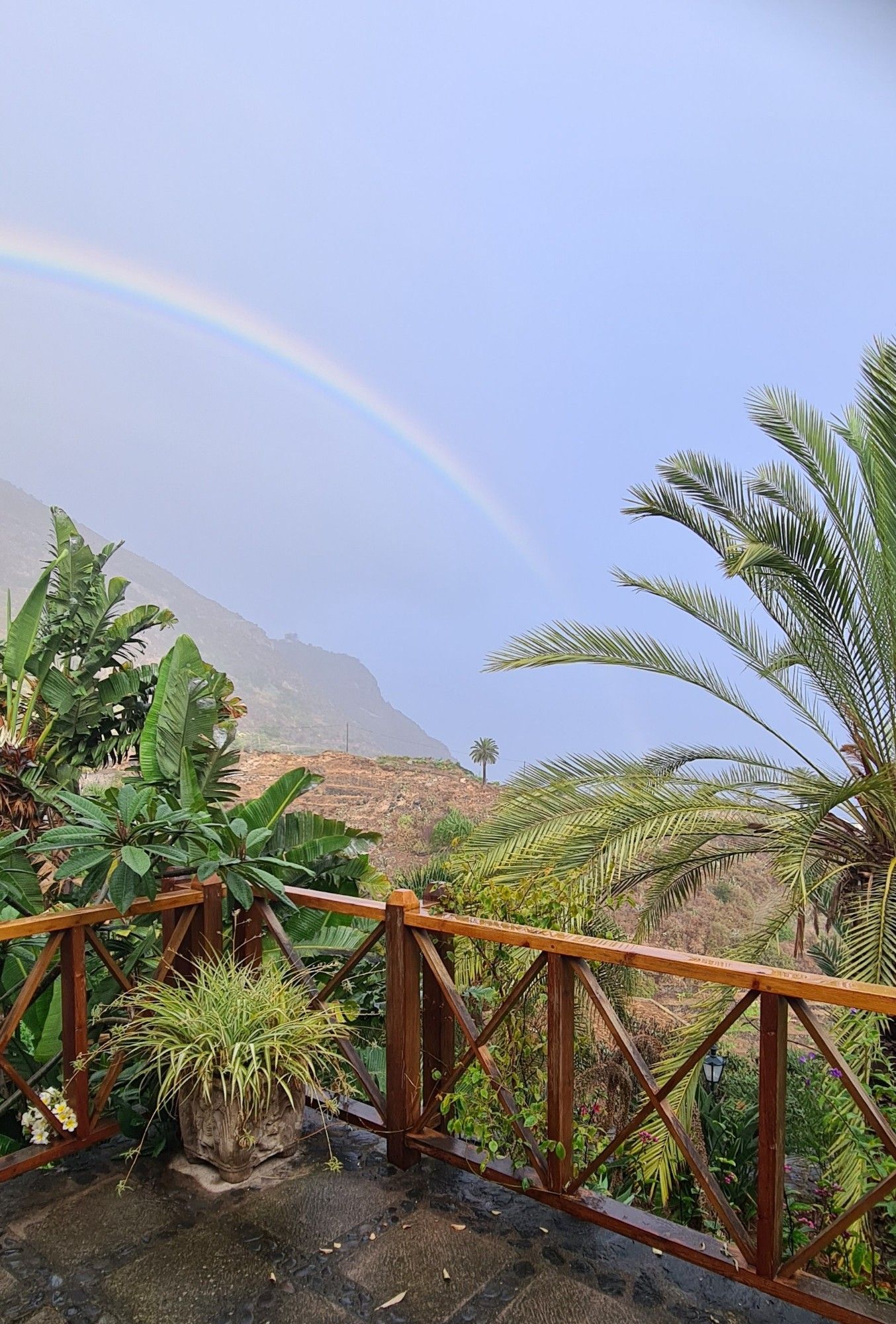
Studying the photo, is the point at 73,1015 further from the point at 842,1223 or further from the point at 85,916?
the point at 842,1223

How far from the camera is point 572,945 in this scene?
1.97 metres

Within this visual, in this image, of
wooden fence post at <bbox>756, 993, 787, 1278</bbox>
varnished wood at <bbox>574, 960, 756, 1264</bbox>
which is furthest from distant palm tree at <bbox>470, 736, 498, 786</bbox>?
wooden fence post at <bbox>756, 993, 787, 1278</bbox>

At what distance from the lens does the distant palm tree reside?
2784 cm

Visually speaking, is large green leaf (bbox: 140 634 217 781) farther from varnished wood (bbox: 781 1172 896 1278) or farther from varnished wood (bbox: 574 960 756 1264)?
varnished wood (bbox: 781 1172 896 1278)

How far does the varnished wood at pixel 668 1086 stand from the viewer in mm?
1768

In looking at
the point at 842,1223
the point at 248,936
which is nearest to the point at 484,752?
the point at 248,936

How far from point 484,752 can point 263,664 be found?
35.1m

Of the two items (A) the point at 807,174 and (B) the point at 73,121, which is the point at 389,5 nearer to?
(A) the point at 807,174

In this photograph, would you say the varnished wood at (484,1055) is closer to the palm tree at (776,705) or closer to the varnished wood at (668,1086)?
the varnished wood at (668,1086)

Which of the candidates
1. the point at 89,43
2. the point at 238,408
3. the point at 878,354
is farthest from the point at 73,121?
the point at 878,354

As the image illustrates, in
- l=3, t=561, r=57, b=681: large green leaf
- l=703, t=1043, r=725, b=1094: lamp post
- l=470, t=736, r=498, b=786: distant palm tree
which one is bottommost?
l=703, t=1043, r=725, b=1094: lamp post

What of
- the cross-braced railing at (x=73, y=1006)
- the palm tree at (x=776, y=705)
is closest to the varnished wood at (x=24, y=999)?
the cross-braced railing at (x=73, y=1006)

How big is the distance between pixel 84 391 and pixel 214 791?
67.1 meters

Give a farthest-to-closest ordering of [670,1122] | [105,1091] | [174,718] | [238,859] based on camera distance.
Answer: [174,718], [238,859], [105,1091], [670,1122]
